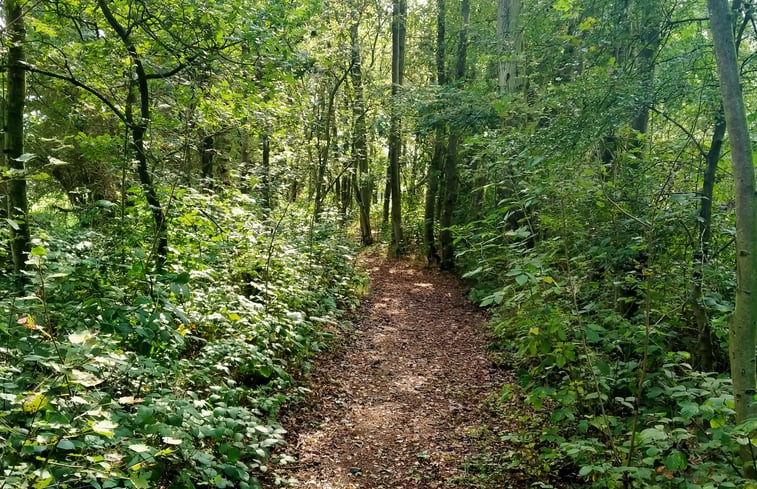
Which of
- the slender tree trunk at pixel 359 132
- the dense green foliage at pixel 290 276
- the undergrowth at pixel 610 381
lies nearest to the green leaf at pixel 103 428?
the dense green foliage at pixel 290 276

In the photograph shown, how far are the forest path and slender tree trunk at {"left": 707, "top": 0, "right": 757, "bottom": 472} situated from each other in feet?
7.71

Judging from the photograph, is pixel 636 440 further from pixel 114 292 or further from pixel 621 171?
pixel 114 292

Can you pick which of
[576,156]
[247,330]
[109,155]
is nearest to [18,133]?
[109,155]

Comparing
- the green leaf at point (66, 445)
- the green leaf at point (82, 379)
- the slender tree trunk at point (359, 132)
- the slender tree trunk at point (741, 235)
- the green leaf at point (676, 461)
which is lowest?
the green leaf at point (676, 461)

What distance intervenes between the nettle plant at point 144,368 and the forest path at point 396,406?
1.60 feet

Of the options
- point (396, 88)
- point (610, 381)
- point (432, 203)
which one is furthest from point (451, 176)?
point (610, 381)

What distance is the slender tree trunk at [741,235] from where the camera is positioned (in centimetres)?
247

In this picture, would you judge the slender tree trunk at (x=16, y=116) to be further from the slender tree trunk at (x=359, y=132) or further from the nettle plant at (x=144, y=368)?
the slender tree trunk at (x=359, y=132)

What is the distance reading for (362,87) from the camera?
13391 millimetres

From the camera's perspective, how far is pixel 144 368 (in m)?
3.01

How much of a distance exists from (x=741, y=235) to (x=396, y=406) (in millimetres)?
4066

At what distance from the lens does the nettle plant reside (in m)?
2.13

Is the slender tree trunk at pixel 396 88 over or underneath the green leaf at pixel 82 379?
over

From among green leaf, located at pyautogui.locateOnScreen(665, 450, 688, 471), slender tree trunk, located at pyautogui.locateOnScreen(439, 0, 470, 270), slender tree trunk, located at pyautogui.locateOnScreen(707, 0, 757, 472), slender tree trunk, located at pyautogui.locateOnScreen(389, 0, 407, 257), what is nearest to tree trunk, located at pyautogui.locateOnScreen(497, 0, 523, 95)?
slender tree trunk, located at pyautogui.locateOnScreen(439, 0, 470, 270)
